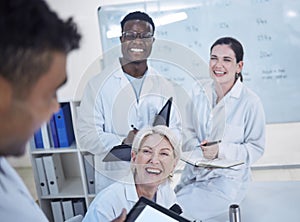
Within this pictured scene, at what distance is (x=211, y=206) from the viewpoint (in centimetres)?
185

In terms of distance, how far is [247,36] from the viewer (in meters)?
2.11

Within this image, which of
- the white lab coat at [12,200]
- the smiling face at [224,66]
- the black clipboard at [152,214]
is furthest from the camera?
the smiling face at [224,66]

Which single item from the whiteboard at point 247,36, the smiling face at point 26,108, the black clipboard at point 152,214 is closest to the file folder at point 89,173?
the whiteboard at point 247,36

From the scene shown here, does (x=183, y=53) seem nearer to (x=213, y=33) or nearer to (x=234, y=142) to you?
(x=213, y=33)

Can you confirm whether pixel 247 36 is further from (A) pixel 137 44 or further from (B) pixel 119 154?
(B) pixel 119 154

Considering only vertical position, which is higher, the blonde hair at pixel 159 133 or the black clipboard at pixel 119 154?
the blonde hair at pixel 159 133

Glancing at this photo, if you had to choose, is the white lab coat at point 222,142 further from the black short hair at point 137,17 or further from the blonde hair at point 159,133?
the black short hair at point 137,17

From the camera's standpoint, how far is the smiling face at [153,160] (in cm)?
157

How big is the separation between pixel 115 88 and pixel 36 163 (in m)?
0.91

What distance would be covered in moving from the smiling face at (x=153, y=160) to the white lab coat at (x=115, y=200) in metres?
0.05

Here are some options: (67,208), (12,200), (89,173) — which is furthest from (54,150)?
(12,200)

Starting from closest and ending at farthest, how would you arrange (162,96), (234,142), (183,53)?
(162,96) → (234,142) → (183,53)

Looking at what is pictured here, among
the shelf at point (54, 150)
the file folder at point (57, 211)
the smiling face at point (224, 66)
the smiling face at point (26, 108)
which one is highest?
the smiling face at point (26, 108)

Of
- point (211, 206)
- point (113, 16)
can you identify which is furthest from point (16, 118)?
point (113, 16)
